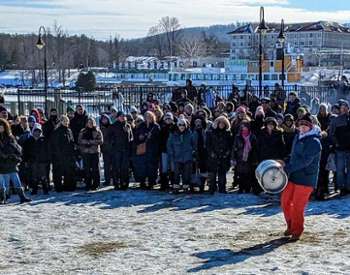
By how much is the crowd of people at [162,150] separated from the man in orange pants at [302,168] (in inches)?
145

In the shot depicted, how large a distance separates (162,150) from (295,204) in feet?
18.8

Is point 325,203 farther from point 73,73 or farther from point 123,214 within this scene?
point 73,73

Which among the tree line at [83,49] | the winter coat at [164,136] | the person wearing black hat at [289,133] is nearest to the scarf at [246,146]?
the person wearing black hat at [289,133]

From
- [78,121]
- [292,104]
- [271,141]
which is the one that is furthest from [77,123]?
[292,104]

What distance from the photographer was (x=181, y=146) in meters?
15.2

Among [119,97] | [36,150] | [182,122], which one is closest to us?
[182,122]

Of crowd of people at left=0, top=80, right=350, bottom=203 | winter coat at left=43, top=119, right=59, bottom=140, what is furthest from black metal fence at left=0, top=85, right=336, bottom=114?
crowd of people at left=0, top=80, right=350, bottom=203

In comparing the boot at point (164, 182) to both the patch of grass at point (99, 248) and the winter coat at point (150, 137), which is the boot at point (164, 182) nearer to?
the winter coat at point (150, 137)

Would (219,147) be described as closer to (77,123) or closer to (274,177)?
(77,123)

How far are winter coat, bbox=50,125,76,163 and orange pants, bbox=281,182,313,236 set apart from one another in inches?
254

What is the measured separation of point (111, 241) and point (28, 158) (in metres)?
5.28

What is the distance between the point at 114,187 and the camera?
53.1 ft

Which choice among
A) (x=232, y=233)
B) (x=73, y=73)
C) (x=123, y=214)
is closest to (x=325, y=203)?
(x=232, y=233)

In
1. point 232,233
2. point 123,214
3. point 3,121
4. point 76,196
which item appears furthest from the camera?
point 76,196
